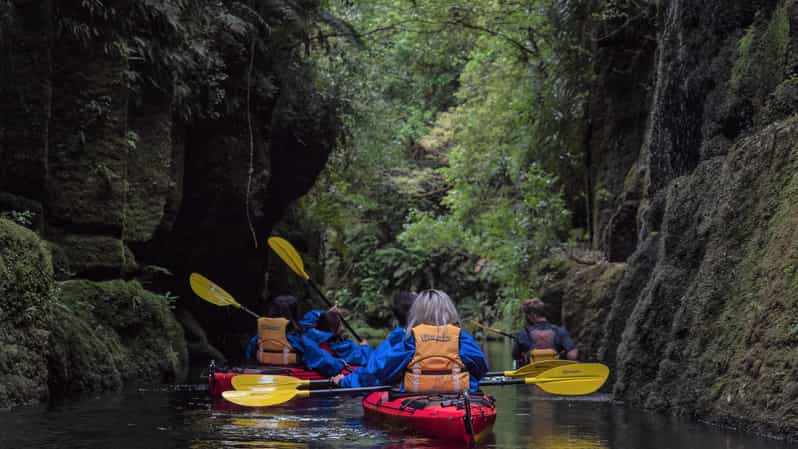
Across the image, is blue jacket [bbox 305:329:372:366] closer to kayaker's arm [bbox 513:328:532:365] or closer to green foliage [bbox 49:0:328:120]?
kayaker's arm [bbox 513:328:532:365]

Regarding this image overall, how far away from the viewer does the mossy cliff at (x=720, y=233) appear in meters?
6.92

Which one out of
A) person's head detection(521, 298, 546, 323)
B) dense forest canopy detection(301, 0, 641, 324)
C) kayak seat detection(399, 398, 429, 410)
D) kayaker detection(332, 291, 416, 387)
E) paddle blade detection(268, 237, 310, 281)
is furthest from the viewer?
dense forest canopy detection(301, 0, 641, 324)

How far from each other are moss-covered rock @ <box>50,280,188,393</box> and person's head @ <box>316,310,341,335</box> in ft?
8.00

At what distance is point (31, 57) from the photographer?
1105 cm

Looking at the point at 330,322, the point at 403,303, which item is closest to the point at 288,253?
the point at 330,322

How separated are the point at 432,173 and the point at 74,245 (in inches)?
904

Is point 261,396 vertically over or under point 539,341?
under

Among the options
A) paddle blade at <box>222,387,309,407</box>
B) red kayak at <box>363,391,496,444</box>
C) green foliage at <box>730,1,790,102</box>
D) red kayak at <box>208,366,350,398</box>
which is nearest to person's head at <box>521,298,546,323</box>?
red kayak at <box>208,366,350,398</box>

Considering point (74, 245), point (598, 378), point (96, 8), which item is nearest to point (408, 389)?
point (598, 378)

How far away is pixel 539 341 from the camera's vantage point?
1057 cm

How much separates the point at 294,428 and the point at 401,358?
1464mm

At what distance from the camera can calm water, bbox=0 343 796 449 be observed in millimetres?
6918

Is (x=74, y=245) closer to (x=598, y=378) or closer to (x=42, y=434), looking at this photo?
(x=42, y=434)

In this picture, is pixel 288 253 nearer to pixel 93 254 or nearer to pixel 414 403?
pixel 93 254
